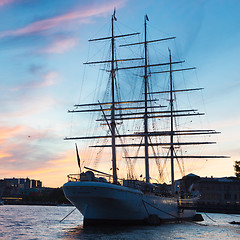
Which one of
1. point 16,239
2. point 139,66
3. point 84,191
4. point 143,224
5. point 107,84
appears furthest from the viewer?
point 139,66

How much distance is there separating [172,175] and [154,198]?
2538cm

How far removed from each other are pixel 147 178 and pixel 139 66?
2268 centimetres

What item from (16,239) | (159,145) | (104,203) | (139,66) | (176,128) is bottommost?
(16,239)

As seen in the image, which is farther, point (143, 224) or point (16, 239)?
point (143, 224)

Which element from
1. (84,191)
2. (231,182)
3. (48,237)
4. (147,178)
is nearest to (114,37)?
(147,178)

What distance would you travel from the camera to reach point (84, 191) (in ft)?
149

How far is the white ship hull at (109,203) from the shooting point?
45594mm

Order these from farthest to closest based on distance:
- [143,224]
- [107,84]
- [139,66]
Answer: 1. [139,66]
2. [107,84]
3. [143,224]

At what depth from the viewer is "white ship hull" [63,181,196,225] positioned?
45594 mm

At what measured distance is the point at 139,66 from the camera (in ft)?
241

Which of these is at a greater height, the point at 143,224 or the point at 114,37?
the point at 114,37

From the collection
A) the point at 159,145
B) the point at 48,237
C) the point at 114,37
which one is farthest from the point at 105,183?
the point at 159,145

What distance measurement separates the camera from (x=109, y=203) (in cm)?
4656

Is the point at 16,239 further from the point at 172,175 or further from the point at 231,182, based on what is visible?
the point at 231,182
